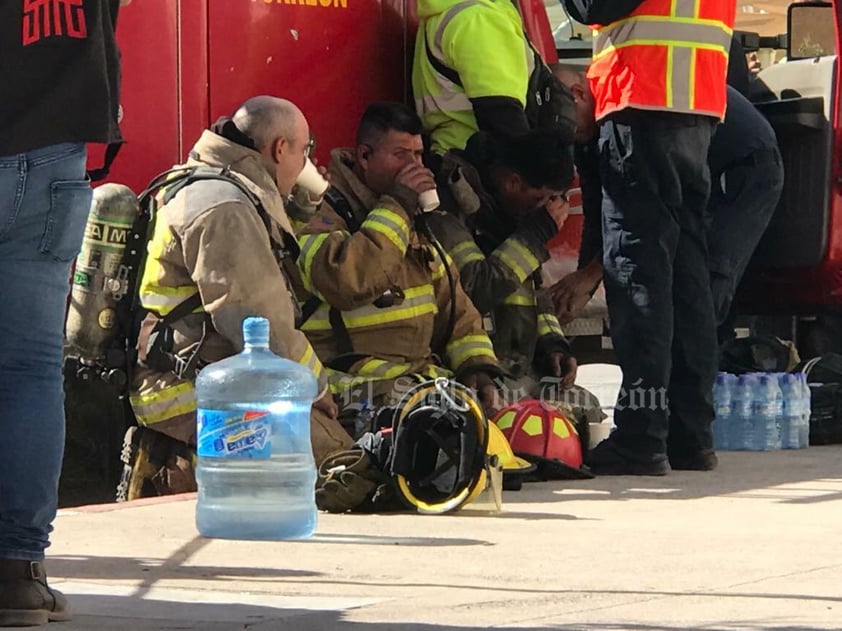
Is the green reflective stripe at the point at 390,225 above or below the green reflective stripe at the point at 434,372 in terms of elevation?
above

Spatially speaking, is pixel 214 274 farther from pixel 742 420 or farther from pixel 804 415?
pixel 804 415

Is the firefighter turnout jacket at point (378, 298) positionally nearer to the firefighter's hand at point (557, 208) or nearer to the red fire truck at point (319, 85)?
the red fire truck at point (319, 85)

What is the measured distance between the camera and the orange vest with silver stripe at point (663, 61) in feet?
24.1

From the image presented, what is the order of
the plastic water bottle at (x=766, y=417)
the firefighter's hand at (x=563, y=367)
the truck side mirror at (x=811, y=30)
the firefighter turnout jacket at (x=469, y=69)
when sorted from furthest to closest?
the truck side mirror at (x=811, y=30)
the plastic water bottle at (x=766, y=417)
the firefighter's hand at (x=563, y=367)
the firefighter turnout jacket at (x=469, y=69)

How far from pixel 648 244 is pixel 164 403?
6.15ft

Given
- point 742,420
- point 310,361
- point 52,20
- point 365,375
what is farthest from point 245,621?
point 742,420

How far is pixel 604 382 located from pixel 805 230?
307 cm

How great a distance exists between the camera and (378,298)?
24.3 feet

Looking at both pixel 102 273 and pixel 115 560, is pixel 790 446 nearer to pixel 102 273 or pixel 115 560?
pixel 102 273

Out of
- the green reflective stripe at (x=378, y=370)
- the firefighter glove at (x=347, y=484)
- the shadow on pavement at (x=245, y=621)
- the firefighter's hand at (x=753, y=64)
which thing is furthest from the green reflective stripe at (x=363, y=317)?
the firefighter's hand at (x=753, y=64)

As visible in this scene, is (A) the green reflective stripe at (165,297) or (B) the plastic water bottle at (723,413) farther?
(B) the plastic water bottle at (723,413)

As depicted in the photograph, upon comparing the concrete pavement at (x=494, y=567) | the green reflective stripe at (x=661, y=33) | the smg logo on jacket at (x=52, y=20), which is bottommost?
the concrete pavement at (x=494, y=567)

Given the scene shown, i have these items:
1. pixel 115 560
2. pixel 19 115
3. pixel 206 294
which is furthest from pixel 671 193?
pixel 19 115

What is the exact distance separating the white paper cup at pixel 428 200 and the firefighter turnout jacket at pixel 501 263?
49 centimetres
